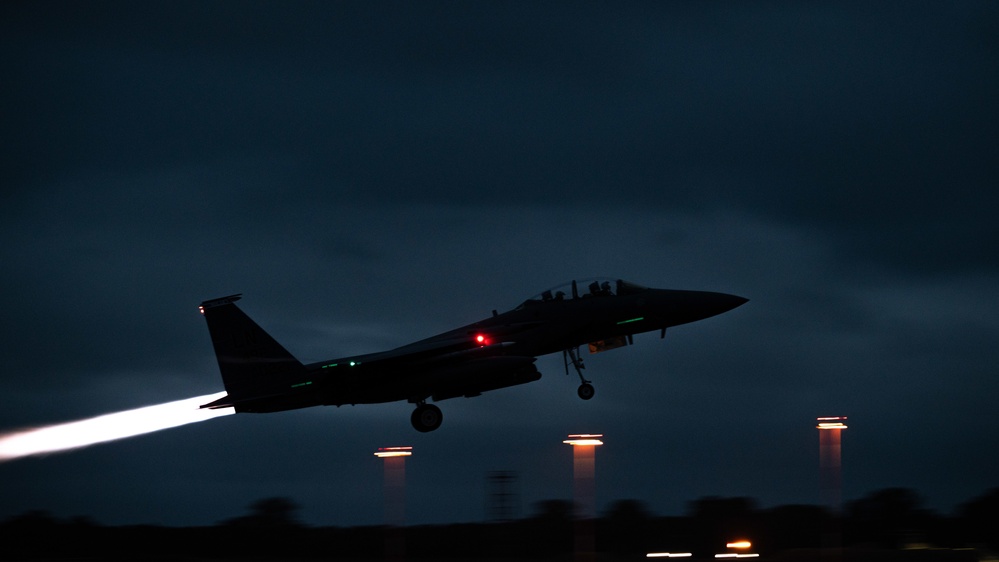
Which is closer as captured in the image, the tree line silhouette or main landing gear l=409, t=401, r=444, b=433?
main landing gear l=409, t=401, r=444, b=433

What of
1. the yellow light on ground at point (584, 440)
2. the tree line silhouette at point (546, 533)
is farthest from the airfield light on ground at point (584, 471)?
the tree line silhouette at point (546, 533)

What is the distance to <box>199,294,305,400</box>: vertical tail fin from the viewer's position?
38.2 m

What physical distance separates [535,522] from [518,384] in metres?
49.4

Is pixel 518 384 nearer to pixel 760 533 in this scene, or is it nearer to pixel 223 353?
pixel 223 353

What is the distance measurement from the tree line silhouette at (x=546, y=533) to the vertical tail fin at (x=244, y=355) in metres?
41.0

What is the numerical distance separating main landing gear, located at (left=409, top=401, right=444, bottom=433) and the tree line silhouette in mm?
38568

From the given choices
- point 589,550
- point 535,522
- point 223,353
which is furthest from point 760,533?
point 223,353

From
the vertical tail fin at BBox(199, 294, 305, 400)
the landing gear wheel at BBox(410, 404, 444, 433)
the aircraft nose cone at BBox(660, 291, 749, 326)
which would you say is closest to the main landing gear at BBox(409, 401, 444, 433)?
the landing gear wheel at BBox(410, 404, 444, 433)

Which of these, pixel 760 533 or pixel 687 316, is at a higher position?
pixel 687 316

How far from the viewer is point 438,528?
298 feet

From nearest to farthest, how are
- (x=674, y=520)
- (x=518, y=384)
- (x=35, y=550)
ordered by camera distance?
(x=518, y=384), (x=35, y=550), (x=674, y=520)

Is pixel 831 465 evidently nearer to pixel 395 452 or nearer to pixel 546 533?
pixel 395 452

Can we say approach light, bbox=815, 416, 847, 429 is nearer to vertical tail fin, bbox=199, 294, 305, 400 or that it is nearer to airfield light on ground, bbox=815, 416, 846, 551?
airfield light on ground, bbox=815, 416, 846, 551

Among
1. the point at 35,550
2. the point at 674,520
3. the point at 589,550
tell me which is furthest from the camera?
the point at 674,520
